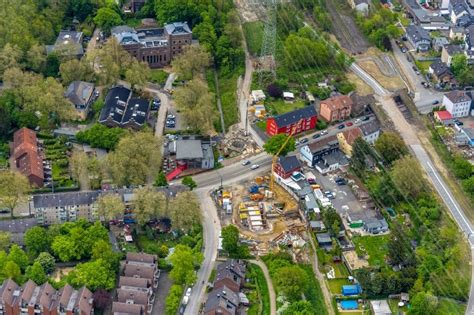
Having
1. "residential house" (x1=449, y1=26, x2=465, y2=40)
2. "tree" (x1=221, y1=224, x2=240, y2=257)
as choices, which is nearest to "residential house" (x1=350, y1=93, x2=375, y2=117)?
"residential house" (x1=449, y1=26, x2=465, y2=40)

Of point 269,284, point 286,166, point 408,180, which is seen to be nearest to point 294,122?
point 286,166

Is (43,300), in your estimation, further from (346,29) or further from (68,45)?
(346,29)

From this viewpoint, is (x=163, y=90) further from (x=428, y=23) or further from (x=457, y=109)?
(x=428, y=23)

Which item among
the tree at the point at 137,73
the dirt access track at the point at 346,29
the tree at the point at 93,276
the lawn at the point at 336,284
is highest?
the tree at the point at 137,73

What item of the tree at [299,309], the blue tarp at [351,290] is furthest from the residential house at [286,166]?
the tree at [299,309]

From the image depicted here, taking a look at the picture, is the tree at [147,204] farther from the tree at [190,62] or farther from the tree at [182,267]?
the tree at [190,62]

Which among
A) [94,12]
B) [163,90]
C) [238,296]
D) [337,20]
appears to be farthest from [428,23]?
[238,296]
